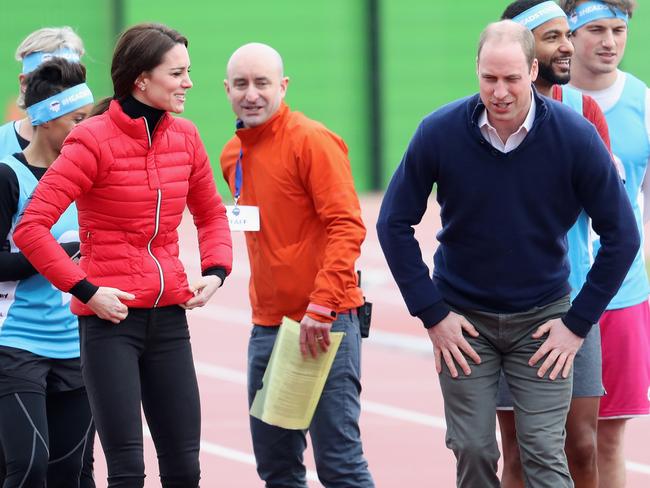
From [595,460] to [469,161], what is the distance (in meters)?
1.43

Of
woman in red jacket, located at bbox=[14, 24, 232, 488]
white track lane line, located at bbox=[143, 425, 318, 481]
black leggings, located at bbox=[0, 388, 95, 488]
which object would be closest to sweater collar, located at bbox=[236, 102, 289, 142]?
woman in red jacket, located at bbox=[14, 24, 232, 488]

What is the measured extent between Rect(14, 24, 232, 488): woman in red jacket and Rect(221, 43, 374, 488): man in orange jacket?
1.69 ft

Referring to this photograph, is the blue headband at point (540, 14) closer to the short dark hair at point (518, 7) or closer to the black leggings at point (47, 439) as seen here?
the short dark hair at point (518, 7)

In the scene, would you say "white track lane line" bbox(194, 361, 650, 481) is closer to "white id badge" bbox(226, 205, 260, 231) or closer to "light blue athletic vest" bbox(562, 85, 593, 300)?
"light blue athletic vest" bbox(562, 85, 593, 300)

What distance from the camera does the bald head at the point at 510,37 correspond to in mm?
5258

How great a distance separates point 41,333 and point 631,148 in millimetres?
2545

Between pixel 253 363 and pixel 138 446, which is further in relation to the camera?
pixel 253 363

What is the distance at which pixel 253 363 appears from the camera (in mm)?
6309

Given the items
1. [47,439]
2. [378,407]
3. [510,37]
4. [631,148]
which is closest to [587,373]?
[631,148]

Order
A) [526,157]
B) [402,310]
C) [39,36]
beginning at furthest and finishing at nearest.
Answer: [402,310], [39,36], [526,157]

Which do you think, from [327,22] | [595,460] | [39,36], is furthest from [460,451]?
[327,22]

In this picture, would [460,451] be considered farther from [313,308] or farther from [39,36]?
[39,36]

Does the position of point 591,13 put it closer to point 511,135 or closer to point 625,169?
point 625,169

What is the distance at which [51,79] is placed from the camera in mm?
6195
